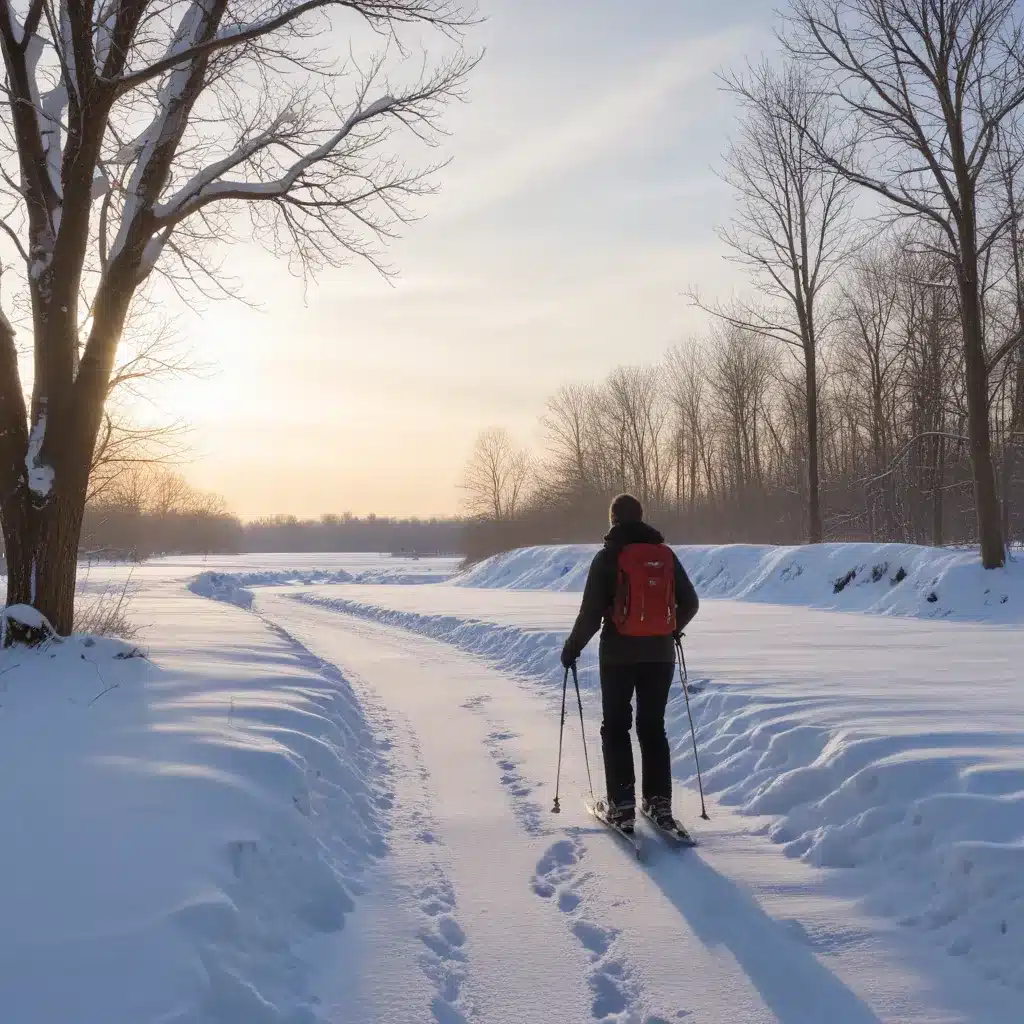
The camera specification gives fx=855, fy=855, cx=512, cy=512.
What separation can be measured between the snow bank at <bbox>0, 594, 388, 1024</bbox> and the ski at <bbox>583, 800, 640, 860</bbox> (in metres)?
1.50

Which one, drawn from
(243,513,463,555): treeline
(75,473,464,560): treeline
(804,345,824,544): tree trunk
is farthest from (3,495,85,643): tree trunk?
(243,513,463,555): treeline

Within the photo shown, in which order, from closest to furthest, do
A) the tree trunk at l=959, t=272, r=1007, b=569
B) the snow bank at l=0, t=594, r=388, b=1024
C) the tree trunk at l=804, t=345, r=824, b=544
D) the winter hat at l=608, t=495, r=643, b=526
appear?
the snow bank at l=0, t=594, r=388, b=1024
the winter hat at l=608, t=495, r=643, b=526
the tree trunk at l=959, t=272, r=1007, b=569
the tree trunk at l=804, t=345, r=824, b=544

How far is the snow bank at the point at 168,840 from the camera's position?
10.2 feet

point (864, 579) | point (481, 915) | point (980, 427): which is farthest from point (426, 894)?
point (864, 579)

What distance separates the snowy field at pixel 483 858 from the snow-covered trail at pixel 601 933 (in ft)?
0.06

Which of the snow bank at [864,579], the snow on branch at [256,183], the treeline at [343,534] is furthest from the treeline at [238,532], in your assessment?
the snow on branch at [256,183]

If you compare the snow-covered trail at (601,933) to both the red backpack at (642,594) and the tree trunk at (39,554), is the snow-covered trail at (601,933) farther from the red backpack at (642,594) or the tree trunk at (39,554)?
the tree trunk at (39,554)

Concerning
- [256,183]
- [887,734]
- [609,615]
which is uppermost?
[256,183]

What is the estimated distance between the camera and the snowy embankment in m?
4.32

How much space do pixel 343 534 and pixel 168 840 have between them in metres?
150

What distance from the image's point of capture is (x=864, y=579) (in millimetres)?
19922

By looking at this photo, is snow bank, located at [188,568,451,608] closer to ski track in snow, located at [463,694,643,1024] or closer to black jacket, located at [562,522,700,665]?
ski track in snow, located at [463,694,643,1024]

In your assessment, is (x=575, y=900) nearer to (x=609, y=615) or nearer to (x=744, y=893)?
(x=744, y=893)

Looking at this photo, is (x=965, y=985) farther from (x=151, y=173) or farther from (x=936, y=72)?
(x=936, y=72)
